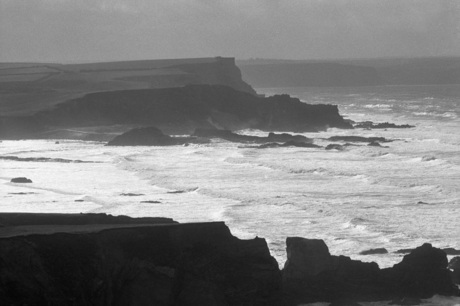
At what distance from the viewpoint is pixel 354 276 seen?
18938 mm

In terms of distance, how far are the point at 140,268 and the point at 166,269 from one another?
1.40 ft

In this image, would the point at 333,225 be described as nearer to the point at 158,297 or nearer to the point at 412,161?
the point at 158,297

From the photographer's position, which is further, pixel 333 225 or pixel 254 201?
pixel 254 201

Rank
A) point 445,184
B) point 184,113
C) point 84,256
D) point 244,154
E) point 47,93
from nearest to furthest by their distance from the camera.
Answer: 1. point 84,256
2. point 445,184
3. point 244,154
4. point 184,113
5. point 47,93

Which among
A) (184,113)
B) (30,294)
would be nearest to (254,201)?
(30,294)

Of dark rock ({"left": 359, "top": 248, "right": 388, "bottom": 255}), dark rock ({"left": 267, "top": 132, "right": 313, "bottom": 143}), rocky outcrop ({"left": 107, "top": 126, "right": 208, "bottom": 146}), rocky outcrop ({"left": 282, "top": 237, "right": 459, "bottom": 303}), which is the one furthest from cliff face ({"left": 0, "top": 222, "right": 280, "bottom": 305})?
dark rock ({"left": 267, "top": 132, "right": 313, "bottom": 143})

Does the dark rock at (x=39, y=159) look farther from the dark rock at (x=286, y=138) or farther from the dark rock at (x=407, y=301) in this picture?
the dark rock at (x=407, y=301)

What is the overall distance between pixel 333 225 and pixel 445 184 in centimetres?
1029

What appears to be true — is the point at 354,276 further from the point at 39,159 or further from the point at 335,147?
the point at 335,147

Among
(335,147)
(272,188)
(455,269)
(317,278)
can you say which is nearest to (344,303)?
(317,278)

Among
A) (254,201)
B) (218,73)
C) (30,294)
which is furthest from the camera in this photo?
(218,73)

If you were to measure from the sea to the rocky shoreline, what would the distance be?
4.58 feet

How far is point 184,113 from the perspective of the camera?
72.0 meters

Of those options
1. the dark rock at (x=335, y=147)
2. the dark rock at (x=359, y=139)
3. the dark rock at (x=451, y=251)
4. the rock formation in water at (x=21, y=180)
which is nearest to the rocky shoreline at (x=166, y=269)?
the dark rock at (x=451, y=251)
